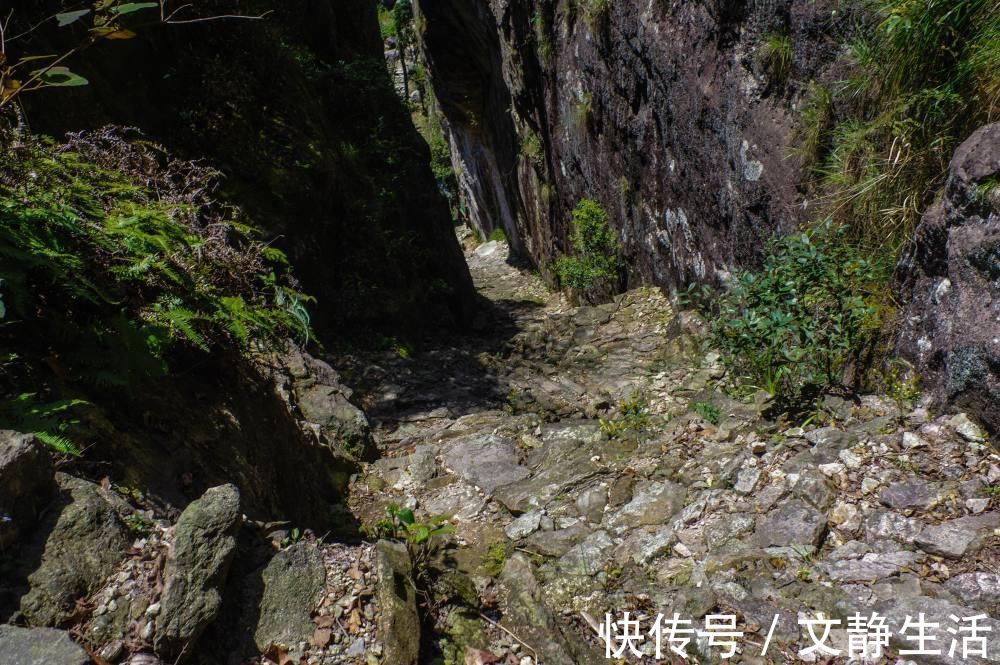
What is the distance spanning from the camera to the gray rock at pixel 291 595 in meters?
2.29

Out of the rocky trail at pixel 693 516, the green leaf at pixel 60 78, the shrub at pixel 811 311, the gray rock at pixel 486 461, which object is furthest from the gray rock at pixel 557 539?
the green leaf at pixel 60 78

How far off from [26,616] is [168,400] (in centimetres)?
134

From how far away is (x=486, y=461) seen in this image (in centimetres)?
486

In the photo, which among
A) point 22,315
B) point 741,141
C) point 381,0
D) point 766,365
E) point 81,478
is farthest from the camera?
point 381,0

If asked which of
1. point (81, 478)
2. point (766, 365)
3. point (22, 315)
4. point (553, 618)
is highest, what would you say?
point (22, 315)

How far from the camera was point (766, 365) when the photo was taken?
4.51 metres

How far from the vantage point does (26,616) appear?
75.9 inches

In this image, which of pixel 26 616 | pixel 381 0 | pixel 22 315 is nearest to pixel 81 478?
pixel 26 616

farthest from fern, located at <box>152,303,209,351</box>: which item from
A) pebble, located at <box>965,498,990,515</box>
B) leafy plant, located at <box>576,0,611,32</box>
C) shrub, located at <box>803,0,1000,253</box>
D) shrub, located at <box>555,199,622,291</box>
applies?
shrub, located at <box>555,199,622,291</box>

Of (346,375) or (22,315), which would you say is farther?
(346,375)

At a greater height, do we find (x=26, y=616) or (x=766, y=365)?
(x=26, y=616)

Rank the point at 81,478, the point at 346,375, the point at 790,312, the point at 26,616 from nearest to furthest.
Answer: the point at 26,616 → the point at 81,478 → the point at 790,312 → the point at 346,375

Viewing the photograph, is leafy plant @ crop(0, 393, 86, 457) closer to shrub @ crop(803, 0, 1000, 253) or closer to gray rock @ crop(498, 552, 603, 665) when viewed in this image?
gray rock @ crop(498, 552, 603, 665)

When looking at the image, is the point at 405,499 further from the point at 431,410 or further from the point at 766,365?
the point at 766,365
